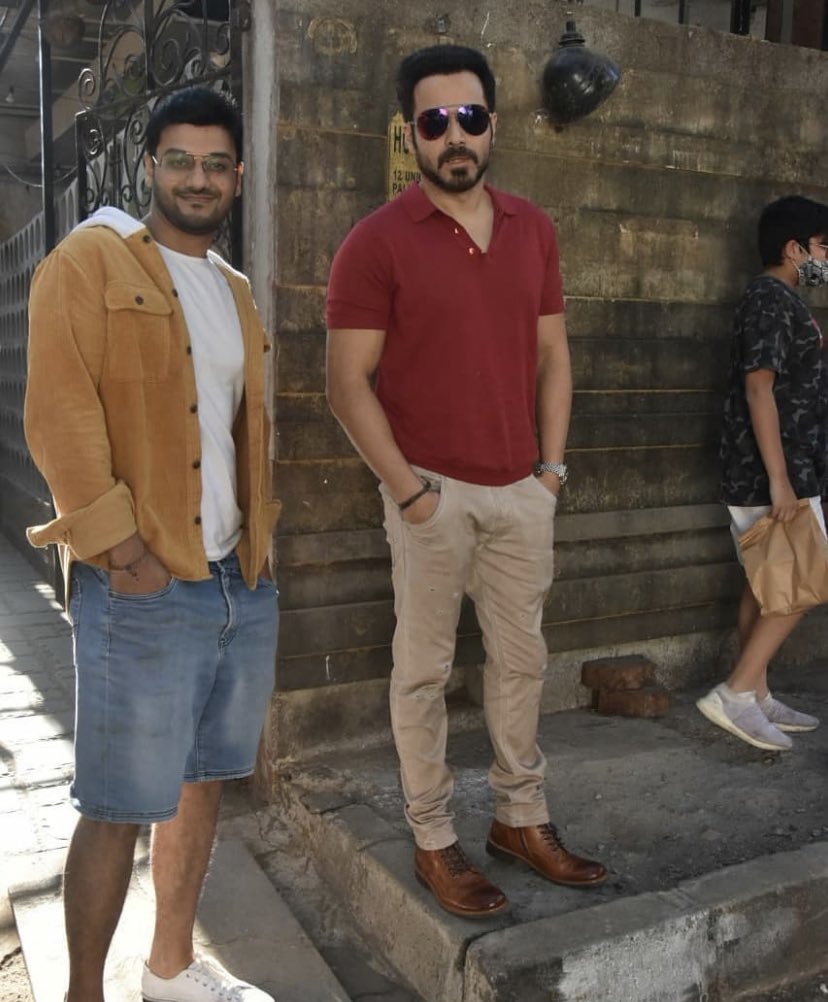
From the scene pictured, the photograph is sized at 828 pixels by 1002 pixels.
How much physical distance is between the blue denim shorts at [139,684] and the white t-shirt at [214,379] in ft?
0.43

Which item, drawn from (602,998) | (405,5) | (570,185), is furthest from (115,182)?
(602,998)

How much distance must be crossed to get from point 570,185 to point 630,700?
2.17 m

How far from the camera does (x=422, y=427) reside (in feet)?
10.0

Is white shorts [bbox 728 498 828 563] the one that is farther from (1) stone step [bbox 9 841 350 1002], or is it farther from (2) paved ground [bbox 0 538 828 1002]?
(1) stone step [bbox 9 841 350 1002]

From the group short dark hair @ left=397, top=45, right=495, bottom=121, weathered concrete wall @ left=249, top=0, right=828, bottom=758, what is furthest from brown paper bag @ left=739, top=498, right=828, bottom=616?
short dark hair @ left=397, top=45, right=495, bottom=121

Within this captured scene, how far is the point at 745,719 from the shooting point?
4387 millimetres

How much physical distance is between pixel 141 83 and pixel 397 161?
178cm

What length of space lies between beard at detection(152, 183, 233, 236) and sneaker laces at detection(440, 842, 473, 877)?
182cm

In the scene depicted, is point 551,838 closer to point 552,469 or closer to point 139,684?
point 552,469

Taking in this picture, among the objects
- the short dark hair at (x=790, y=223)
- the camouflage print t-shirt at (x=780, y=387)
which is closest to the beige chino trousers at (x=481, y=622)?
the camouflage print t-shirt at (x=780, y=387)

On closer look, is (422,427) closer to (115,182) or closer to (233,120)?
(233,120)

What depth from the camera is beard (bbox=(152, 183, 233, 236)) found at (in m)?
2.59

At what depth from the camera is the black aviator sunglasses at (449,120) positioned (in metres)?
Answer: 2.95

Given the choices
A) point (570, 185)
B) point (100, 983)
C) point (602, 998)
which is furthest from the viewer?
point (570, 185)
